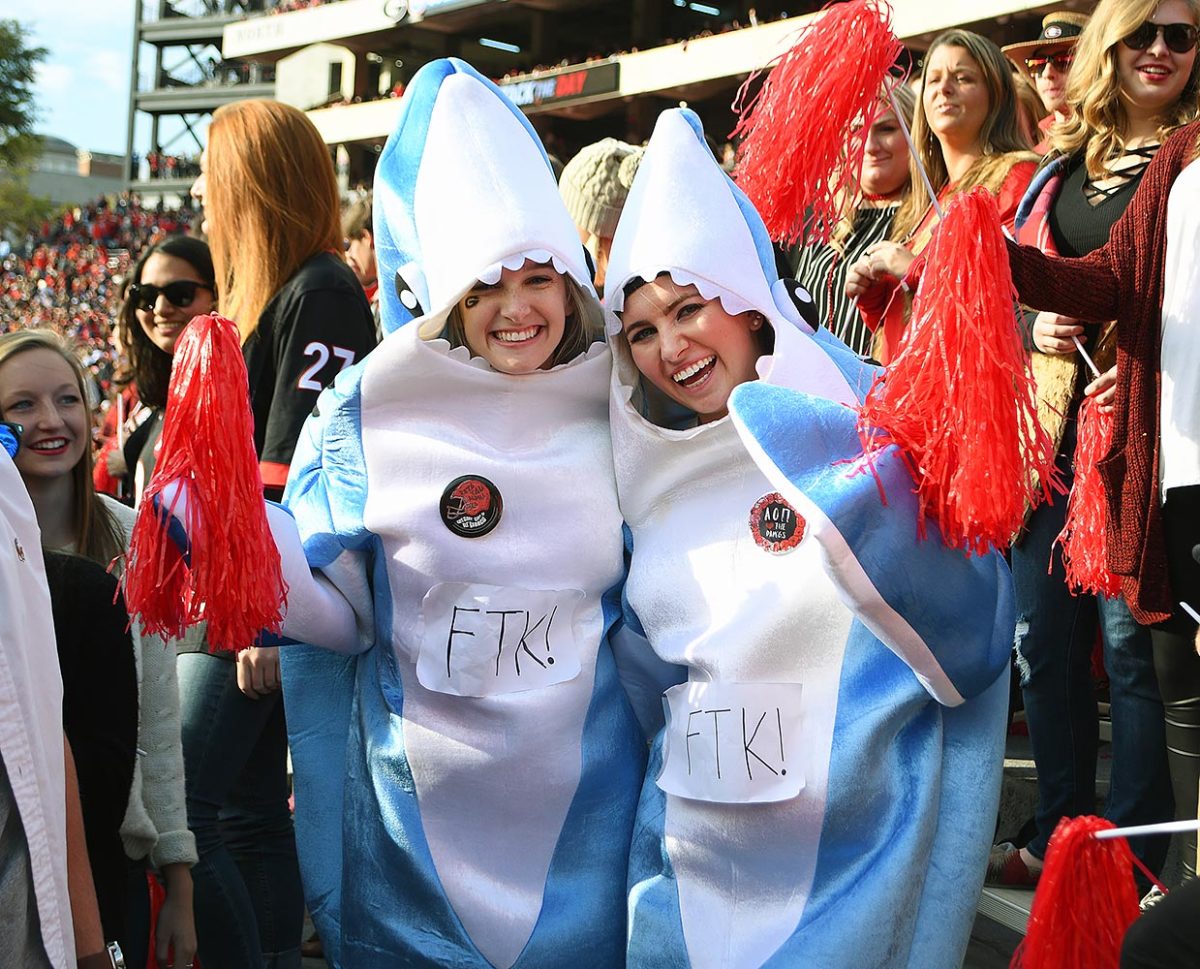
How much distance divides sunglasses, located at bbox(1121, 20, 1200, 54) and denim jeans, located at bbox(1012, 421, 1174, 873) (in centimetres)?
84

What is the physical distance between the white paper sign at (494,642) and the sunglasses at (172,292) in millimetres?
1749

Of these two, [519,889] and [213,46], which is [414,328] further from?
[213,46]

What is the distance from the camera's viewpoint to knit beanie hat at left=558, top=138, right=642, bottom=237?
3938mm

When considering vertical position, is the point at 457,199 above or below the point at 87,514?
above

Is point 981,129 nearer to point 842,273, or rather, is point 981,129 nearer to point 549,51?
point 842,273

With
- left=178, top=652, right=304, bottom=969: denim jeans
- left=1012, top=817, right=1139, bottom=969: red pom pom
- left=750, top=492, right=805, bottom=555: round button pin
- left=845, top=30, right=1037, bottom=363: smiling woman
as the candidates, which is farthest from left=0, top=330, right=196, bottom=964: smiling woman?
left=845, top=30, right=1037, bottom=363: smiling woman

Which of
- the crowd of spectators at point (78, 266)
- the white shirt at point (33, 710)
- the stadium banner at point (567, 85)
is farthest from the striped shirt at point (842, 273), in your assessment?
the stadium banner at point (567, 85)

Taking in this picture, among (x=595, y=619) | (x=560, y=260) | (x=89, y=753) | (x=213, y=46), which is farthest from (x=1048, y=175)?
(x=213, y=46)

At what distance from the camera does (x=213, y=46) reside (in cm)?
5116

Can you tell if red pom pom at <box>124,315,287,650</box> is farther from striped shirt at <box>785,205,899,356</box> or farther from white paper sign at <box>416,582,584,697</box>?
striped shirt at <box>785,205,899,356</box>

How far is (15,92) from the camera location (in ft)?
139

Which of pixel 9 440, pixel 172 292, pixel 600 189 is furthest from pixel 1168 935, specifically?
pixel 172 292

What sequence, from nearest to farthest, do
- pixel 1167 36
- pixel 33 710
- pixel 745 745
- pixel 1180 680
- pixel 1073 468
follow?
pixel 33 710 → pixel 745 745 → pixel 1180 680 → pixel 1167 36 → pixel 1073 468

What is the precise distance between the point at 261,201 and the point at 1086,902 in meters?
→ 2.42
